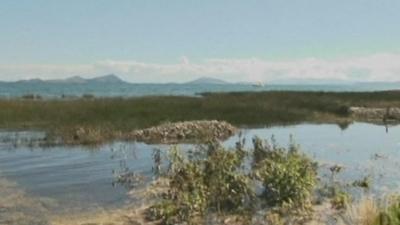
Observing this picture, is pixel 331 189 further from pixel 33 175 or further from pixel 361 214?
pixel 33 175

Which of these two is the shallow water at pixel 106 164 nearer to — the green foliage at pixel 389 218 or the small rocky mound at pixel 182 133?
the small rocky mound at pixel 182 133

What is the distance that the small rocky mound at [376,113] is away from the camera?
53.0 m

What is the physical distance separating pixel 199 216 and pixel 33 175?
1093 centimetres

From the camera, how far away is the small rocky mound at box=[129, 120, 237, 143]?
3572 cm

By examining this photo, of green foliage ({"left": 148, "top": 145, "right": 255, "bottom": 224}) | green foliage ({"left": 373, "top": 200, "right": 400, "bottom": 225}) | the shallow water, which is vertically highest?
green foliage ({"left": 373, "top": 200, "right": 400, "bottom": 225})

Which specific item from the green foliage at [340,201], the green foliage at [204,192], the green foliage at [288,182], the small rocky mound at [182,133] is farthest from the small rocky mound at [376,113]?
the green foliage at [204,192]

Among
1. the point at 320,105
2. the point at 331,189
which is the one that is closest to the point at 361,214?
the point at 331,189

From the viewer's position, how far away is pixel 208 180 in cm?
1681

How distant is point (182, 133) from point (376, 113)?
25.4 meters

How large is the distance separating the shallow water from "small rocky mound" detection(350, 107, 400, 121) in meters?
13.5

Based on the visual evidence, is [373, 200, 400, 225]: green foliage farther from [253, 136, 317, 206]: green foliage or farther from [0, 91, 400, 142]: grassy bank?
[0, 91, 400, 142]: grassy bank

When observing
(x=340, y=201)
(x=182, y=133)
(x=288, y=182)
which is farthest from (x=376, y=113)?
(x=288, y=182)

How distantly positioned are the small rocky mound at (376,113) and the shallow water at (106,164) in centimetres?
1346

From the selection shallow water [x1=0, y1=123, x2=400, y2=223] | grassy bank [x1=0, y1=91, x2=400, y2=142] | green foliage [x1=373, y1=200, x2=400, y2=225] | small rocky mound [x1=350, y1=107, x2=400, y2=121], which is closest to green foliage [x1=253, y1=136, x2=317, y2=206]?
shallow water [x1=0, y1=123, x2=400, y2=223]
